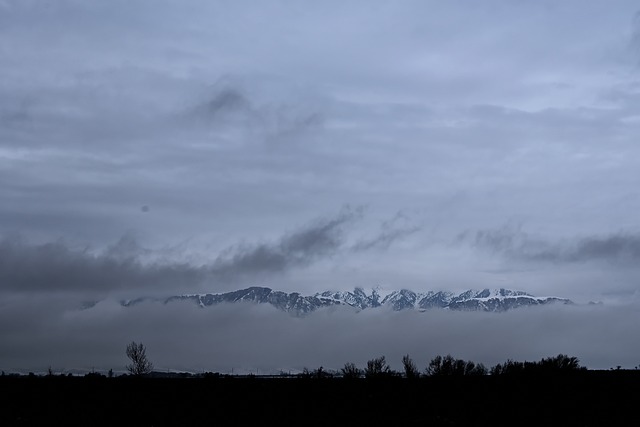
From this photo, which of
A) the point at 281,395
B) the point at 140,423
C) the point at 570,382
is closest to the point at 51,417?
the point at 140,423

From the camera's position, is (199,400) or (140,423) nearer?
(140,423)

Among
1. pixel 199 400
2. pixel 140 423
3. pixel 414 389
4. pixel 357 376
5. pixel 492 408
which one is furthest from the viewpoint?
pixel 357 376

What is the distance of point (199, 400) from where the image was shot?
3386 inches

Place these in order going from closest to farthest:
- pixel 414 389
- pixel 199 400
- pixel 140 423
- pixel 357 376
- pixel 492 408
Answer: pixel 140 423 → pixel 492 408 → pixel 199 400 → pixel 414 389 → pixel 357 376

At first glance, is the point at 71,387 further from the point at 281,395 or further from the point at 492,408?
the point at 492,408

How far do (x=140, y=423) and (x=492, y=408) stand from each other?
27.9 meters

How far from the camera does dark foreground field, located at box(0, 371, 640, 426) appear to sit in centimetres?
7150

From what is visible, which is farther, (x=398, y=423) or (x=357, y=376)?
(x=357, y=376)

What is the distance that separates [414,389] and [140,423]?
111ft

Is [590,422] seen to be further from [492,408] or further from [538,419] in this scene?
[492,408]

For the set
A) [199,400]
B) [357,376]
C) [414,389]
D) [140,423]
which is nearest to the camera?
[140,423]

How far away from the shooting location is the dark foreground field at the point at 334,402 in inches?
2815

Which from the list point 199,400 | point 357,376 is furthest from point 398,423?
point 357,376

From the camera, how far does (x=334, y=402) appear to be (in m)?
84.6
